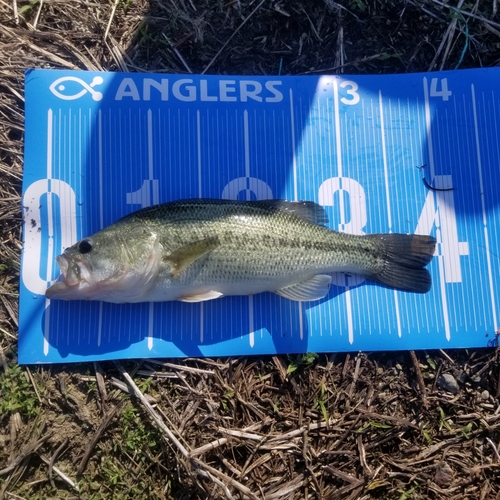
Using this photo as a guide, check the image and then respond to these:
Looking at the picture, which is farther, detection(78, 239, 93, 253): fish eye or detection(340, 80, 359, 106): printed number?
detection(340, 80, 359, 106): printed number

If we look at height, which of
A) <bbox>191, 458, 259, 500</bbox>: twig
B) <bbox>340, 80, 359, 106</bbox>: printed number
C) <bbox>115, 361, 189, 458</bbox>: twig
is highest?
<bbox>340, 80, 359, 106</bbox>: printed number

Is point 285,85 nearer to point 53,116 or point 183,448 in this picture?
point 53,116

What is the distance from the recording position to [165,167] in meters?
3.82

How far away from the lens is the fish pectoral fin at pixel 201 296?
3.41m

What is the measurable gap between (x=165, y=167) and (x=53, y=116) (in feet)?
3.49

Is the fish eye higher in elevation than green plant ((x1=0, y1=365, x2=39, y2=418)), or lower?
higher

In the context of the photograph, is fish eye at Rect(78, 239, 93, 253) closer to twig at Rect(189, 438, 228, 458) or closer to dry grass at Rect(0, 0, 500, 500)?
dry grass at Rect(0, 0, 500, 500)

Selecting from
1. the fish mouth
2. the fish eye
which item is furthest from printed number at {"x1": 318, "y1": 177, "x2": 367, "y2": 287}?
the fish mouth

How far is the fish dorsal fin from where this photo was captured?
353cm

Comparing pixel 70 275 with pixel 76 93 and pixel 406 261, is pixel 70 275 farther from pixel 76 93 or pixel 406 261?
pixel 406 261

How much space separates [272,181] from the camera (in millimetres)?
3869

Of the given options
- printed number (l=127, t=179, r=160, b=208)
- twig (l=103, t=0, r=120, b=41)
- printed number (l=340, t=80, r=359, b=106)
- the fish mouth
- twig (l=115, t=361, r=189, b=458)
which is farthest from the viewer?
printed number (l=340, t=80, r=359, b=106)

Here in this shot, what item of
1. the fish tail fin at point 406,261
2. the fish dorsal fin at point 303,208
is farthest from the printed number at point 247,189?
the fish tail fin at point 406,261

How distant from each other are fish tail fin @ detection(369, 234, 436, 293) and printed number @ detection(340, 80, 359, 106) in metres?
1.28
